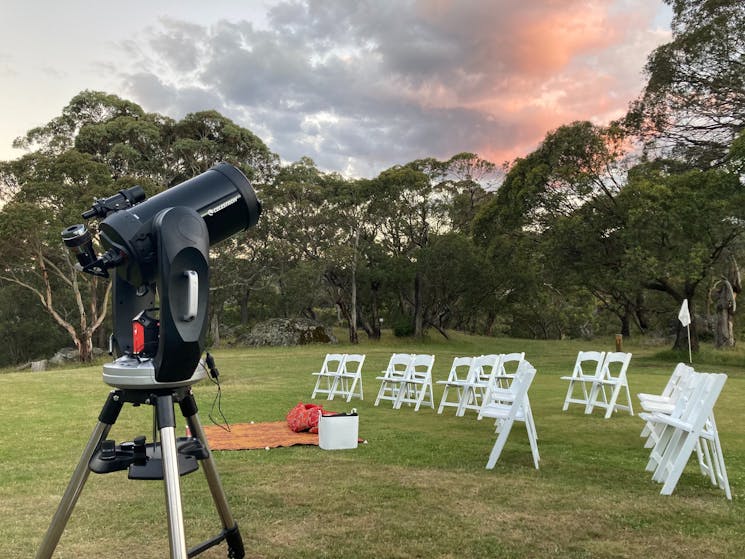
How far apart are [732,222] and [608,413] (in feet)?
47.3

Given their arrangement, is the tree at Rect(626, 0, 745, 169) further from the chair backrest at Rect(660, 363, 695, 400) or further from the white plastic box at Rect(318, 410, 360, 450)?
the white plastic box at Rect(318, 410, 360, 450)

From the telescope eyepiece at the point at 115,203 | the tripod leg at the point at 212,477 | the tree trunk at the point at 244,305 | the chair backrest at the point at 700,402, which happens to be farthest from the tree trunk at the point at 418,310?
the telescope eyepiece at the point at 115,203

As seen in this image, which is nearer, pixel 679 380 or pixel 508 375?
pixel 679 380

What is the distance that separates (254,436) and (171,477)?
500 centimetres

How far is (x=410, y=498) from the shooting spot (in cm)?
447

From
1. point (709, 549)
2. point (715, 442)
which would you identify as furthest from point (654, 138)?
point (709, 549)

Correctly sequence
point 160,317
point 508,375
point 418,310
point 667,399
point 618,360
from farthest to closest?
point 418,310 → point 508,375 → point 618,360 → point 667,399 → point 160,317

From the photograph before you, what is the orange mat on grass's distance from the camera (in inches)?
253

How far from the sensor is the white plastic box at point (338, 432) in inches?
244

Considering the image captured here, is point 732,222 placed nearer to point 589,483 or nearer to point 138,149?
point 589,483

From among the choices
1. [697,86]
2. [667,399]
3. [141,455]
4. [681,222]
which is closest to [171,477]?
[141,455]

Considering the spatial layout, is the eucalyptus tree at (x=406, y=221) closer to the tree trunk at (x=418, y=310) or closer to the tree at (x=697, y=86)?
the tree trunk at (x=418, y=310)

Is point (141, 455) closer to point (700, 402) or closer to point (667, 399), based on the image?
point (700, 402)

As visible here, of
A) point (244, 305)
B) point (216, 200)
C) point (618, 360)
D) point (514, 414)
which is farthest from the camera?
point (244, 305)
